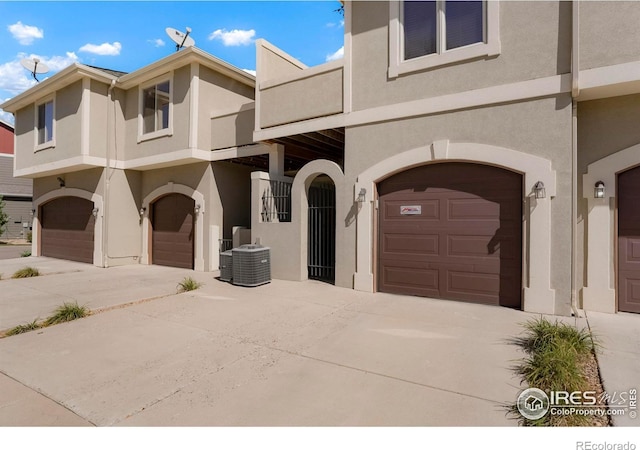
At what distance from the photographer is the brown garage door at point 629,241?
5.92 metres

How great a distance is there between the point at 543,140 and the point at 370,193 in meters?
3.29

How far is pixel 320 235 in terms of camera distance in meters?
9.43

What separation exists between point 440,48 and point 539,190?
335cm

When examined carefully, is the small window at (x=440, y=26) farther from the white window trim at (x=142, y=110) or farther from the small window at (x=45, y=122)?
the small window at (x=45, y=122)

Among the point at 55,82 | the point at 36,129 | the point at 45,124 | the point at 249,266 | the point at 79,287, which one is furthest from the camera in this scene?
the point at 36,129

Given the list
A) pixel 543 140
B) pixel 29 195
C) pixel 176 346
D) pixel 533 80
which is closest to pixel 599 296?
pixel 543 140

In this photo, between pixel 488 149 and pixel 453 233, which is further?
pixel 453 233

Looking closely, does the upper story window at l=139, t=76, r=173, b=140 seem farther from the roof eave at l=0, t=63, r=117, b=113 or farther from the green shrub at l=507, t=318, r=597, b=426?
the green shrub at l=507, t=318, r=597, b=426

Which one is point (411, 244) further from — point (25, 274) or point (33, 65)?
point (33, 65)

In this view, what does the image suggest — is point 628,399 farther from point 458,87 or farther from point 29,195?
point 29,195

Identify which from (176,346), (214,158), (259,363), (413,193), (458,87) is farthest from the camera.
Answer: (214,158)

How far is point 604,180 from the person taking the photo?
236 inches

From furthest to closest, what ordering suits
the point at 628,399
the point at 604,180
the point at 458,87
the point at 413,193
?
the point at 413,193 < the point at 458,87 < the point at 604,180 < the point at 628,399

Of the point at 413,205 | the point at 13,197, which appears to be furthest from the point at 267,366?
the point at 13,197
